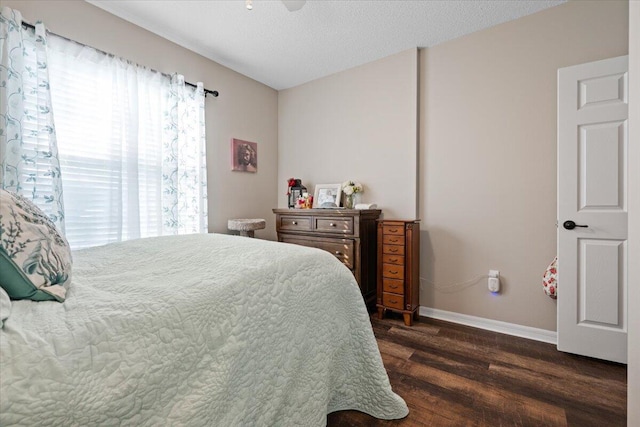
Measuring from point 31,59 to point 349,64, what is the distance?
2683 mm

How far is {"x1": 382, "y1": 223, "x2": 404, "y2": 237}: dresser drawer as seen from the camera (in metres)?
2.62

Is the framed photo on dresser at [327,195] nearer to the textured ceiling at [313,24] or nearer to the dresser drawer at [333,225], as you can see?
the dresser drawer at [333,225]

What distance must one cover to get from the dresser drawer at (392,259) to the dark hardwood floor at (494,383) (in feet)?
2.03

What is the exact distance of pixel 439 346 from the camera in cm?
220

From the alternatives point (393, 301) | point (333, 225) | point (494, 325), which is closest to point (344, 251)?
point (333, 225)

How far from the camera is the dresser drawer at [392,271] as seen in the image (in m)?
2.63

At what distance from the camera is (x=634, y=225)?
1065 millimetres

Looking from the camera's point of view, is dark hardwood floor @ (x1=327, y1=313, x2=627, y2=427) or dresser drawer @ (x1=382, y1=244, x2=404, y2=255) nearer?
dark hardwood floor @ (x1=327, y1=313, x2=627, y2=427)

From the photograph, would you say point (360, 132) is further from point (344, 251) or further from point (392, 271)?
point (392, 271)

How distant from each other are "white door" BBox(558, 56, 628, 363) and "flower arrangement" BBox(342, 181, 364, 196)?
170cm

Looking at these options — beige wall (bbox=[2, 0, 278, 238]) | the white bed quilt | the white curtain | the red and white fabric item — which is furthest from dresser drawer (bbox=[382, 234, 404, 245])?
the white curtain

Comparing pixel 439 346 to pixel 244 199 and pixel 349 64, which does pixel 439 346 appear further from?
pixel 349 64

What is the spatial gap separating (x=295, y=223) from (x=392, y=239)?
1073 millimetres

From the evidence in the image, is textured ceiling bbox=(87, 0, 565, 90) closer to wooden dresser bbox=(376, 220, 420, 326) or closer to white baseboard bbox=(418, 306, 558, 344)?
wooden dresser bbox=(376, 220, 420, 326)
